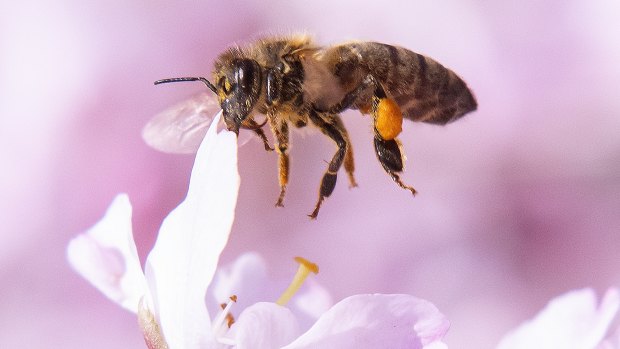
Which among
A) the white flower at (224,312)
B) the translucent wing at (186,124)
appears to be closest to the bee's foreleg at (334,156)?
the translucent wing at (186,124)

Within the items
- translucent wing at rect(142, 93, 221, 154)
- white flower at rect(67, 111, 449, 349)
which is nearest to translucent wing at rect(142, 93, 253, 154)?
translucent wing at rect(142, 93, 221, 154)

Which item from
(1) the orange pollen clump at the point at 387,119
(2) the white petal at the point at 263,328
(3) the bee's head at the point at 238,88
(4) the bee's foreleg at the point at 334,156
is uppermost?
(3) the bee's head at the point at 238,88

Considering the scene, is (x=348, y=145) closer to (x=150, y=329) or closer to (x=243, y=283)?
(x=243, y=283)

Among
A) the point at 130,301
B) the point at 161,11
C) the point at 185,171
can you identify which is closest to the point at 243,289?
the point at 130,301

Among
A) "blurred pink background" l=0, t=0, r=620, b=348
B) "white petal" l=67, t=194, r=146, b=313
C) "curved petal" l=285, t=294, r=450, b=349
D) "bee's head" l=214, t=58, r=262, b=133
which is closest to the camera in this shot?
"curved petal" l=285, t=294, r=450, b=349

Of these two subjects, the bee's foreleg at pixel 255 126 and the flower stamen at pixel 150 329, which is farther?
the bee's foreleg at pixel 255 126

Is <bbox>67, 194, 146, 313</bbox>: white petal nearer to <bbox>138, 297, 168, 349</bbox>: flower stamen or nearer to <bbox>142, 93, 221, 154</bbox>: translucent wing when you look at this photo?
<bbox>138, 297, 168, 349</bbox>: flower stamen

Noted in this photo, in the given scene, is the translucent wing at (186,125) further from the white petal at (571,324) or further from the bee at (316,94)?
the white petal at (571,324)
